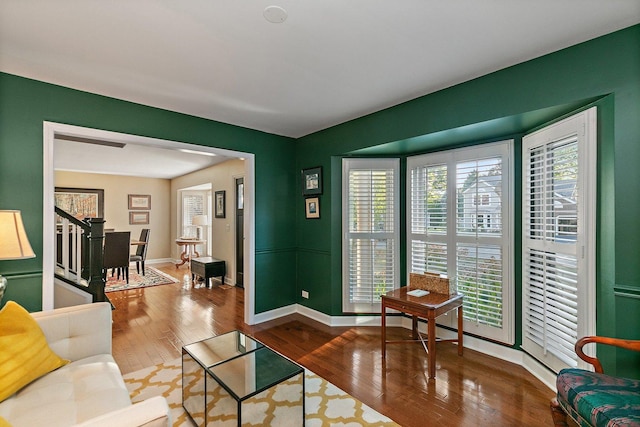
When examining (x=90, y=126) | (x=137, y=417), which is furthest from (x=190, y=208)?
(x=137, y=417)

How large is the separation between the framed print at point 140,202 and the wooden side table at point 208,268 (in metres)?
3.35

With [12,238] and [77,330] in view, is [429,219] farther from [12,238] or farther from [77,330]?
[12,238]

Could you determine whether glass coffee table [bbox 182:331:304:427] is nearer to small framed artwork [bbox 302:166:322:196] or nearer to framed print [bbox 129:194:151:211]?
small framed artwork [bbox 302:166:322:196]

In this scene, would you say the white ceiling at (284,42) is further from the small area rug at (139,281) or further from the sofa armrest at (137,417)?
the small area rug at (139,281)

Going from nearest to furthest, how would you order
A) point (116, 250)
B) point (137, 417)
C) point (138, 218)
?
point (137, 417)
point (116, 250)
point (138, 218)

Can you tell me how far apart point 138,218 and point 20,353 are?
735cm

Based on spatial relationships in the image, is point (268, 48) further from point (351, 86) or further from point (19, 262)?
point (19, 262)

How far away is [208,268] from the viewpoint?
Answer: 569cm

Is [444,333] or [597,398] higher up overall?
[597,398]

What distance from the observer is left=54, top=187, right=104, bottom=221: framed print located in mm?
7164

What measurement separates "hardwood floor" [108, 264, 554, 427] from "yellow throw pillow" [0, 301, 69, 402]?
1.13 metres

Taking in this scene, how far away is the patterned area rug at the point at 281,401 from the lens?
1.86 metres

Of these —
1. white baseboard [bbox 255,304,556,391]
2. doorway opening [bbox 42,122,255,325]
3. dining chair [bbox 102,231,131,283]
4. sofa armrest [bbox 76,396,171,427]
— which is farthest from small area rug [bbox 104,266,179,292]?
sofa armrest [bbox 76,396,171,427]

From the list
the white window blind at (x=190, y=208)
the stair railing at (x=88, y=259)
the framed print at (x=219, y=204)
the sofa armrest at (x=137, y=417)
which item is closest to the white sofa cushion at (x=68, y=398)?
the sofa armrest at (x=137, y=417)
